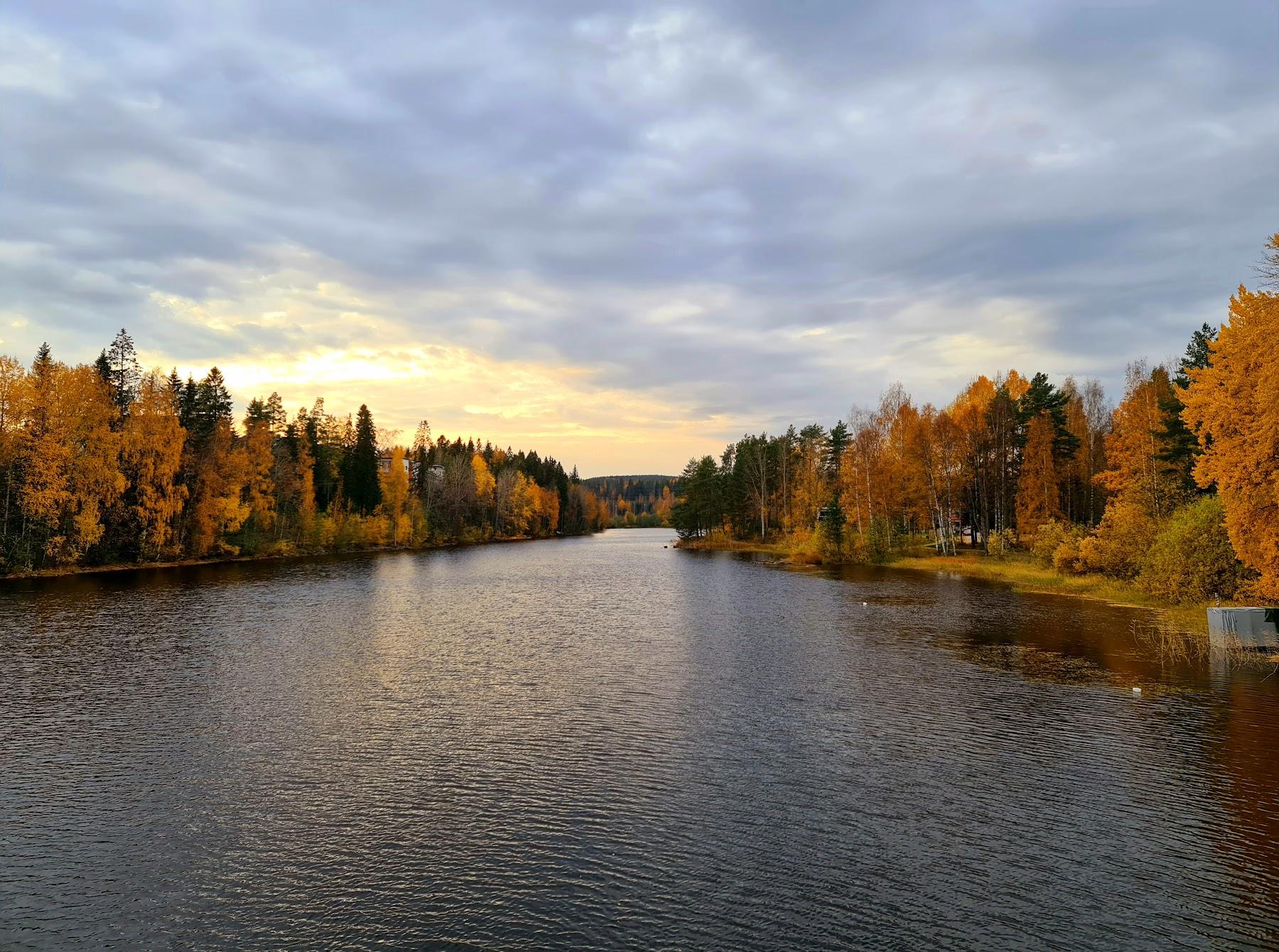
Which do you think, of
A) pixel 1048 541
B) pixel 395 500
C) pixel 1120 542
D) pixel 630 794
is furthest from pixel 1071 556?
pixel 395 500

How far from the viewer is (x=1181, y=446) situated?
47.4 m

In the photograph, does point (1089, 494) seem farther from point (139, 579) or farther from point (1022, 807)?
point (139, 579)

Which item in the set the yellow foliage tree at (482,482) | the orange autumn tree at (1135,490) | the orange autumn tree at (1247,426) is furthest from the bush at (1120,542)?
the yellow foliage tree at (482,482)

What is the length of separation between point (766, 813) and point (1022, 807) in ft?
19.4

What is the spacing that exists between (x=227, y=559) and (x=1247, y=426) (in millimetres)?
91488

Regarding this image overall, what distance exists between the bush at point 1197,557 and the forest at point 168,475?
82.6 meters

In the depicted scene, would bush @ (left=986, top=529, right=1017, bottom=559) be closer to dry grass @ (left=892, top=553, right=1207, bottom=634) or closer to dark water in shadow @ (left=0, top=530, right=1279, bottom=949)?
dry grass @ (left=892, top=553, right=1207, bottom=634)

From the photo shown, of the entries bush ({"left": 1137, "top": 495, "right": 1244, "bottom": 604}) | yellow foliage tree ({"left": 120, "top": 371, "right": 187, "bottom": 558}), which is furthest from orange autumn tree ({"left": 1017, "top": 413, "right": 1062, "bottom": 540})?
yellow foliage tree ({"left": 120, "top": 371, "right": 187, "bottom": 558})

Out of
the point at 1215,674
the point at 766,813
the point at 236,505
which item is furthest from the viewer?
the point at 236,505

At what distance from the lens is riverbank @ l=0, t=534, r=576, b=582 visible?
5928 cm

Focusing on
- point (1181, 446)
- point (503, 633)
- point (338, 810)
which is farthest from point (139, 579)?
point (1181, 446)

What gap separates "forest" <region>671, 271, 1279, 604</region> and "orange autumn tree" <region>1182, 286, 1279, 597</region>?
0.08 metres

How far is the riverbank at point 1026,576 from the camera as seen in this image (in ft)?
133

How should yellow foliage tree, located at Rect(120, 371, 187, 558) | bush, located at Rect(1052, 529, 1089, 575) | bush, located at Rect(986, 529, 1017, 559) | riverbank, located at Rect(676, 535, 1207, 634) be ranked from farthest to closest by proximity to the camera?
1. bush, located at Rect(986, 529, 1017, 559)
2. yellow foliage tree, located at Rect(120, 371, 187, 558)
3. bush, located at Rect(1052, 529, 1089, 575)
4. riverbank, located at Rect(676, 535, 1207, 634)
